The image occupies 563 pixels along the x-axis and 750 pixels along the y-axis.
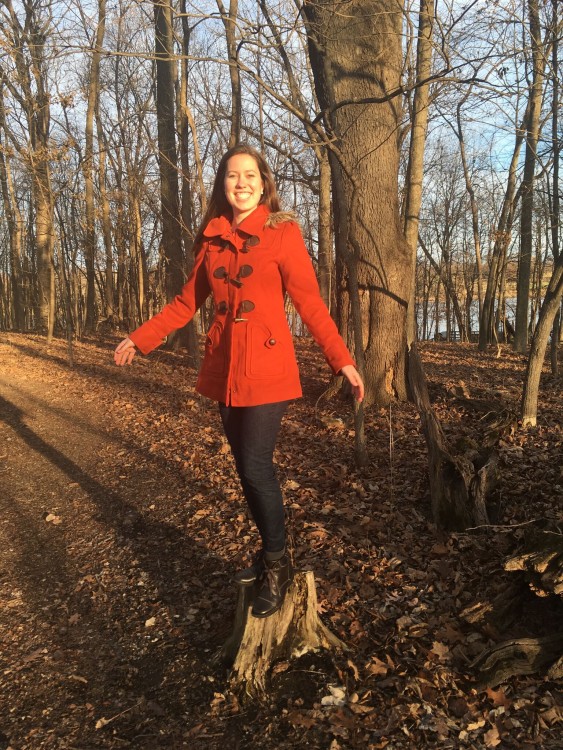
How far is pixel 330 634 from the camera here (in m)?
2.92

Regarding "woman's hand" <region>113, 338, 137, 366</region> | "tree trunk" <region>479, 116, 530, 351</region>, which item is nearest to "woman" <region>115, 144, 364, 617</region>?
"woman's hand" <region>113, 338, 137, 366</region>

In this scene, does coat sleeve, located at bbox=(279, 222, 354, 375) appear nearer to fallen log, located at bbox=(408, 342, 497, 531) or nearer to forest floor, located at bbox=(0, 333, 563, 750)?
forest floor, located at bbox=(0, 333, 563, 750)

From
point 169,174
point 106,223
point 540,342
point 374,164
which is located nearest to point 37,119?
point 106,223

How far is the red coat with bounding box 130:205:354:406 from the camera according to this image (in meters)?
2.57

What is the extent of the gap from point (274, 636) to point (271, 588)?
0.26 metres

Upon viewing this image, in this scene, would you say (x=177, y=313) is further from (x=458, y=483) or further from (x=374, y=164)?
(x=374, y=164)

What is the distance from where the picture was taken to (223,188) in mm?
2922

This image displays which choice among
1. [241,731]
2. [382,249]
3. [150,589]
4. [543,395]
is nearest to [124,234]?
[382,249]

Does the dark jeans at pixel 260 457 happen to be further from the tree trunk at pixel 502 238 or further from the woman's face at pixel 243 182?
the tree trunk at pixel 502 238

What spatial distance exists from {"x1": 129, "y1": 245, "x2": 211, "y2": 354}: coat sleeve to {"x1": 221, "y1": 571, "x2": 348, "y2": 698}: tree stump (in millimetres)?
1402

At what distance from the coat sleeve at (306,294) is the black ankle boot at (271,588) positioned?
3.39ft

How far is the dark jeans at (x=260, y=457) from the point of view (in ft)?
8.51

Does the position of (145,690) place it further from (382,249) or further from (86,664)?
(382,249)

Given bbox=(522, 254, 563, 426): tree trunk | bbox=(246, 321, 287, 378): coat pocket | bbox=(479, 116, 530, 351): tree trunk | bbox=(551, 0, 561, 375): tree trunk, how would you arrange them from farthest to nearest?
bbox=(479, 116, 530, 351): tree trunk < bbox=(522, 254, 563, 426): tree trunk < bbox=(551, 0, 561, 375): tree trunk < bbox=(246, 321, 287, 378): coat pocket
